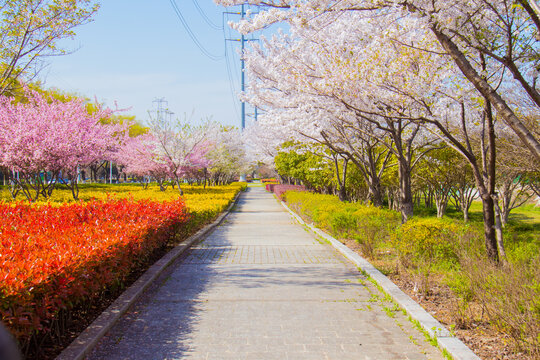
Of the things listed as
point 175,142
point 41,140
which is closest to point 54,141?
point 41,140

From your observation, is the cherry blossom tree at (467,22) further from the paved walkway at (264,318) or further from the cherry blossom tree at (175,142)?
the cherry blossom tree at (175,142)

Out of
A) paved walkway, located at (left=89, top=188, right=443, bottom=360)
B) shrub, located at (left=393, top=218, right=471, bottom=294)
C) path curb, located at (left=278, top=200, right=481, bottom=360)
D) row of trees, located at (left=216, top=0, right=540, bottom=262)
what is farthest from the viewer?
shrub, located at (left=393, top=218, right=471, bottom=294)

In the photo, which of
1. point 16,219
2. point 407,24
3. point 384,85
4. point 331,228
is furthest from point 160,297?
point 331,228

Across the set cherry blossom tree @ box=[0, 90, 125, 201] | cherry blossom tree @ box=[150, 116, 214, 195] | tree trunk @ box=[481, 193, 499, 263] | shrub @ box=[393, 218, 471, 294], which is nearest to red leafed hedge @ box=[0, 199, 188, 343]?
shrub @ box=[393, 218, 471, 294]

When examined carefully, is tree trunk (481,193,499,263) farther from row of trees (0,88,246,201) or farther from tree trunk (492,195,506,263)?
row of trees (0,88,246,201)

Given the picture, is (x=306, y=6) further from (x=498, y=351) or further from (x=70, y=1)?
(x=70, y=1)

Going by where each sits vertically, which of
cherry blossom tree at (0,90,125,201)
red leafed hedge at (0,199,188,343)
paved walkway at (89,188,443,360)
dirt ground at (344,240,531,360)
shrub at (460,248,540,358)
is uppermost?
cherry blossom tree at (0,90,125,201)

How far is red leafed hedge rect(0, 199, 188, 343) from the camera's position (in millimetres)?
3672

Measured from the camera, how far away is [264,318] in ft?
17.9

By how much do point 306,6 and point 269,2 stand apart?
653mm

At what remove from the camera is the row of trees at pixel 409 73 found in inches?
219

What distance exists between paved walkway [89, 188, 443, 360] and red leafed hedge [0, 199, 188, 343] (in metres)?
0.59

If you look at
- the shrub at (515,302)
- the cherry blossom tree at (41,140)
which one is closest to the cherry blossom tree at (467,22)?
the shrub at (515,302)

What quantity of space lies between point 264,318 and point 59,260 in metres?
2.39
